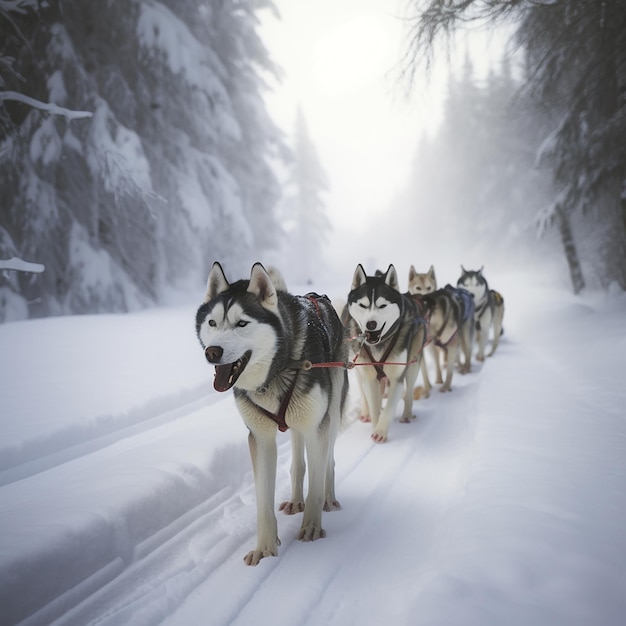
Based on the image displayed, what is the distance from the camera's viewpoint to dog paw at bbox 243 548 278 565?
1.96 meters

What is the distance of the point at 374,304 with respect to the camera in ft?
11.6

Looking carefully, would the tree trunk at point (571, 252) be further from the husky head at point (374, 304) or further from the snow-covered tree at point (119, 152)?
the husky head at point (374, 304)

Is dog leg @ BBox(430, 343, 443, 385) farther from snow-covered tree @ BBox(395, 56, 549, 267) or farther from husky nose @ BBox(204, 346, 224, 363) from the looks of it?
snow-covered tree @ BBox(395, 56, 549, 267)

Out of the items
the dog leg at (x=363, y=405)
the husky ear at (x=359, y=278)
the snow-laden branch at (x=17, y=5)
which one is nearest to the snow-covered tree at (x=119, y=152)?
the snow-laden branch at (x=17, y=5)

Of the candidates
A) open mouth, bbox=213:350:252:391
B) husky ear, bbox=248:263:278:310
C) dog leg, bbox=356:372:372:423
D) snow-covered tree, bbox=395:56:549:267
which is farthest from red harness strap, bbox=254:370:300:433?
snow-covered tree, bbox=395:56:549:267

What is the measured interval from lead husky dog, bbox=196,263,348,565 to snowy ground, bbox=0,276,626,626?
287 mm

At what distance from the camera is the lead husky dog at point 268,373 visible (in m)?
1.87

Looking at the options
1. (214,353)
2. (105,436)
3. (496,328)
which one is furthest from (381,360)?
(496,328)

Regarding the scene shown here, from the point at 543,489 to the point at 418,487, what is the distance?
2.69ft

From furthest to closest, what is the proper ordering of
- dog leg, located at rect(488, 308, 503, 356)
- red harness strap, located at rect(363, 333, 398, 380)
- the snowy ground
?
dog leg, located at rect(488, 308, 503, 356)
red harness strap, located at rect(363, 333, 398, 380)
the snowy ground

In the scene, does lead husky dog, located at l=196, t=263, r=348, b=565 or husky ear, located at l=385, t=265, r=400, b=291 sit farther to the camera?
husky ear, located at l=385, t=265, r=400, b=291

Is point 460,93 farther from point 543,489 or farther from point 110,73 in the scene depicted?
point 543,489

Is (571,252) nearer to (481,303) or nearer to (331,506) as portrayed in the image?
(481,303)

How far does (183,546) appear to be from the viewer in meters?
2.11
